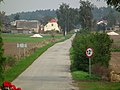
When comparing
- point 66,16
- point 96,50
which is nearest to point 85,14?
point 96,50

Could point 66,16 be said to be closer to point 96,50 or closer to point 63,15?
point 63,15

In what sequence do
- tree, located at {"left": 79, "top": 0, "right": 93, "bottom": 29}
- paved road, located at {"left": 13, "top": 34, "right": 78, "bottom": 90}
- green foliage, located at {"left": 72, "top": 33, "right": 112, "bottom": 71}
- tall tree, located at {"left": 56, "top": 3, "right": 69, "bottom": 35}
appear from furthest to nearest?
tall tree, located at {"left": 56, "top": 3, "right": 69, "bottom": 35} < tree, located at {"left": 79, "top": 0, "right": 93, "bottom": 29} < green foliage, located at {"left": 72, "top": 33, "right": 112, "bottom": 71} < paved road, located at {"left": 13, "top": 34, "right": 78, "bottom": 90}

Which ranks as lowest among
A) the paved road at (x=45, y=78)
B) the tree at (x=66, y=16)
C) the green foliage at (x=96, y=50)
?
the paved road at (x=45, y=78)

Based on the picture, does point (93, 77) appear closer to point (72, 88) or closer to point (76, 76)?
point (76, 76)

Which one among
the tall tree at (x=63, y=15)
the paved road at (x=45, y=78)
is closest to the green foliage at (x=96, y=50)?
the paved road at (x=45, y=78)

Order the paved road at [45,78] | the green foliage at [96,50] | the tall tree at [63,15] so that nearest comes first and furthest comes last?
the paved road at [45,78]
the green foliage at [96,50]
the tall tree at [63,15]

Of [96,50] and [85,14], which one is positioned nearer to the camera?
[96,50]

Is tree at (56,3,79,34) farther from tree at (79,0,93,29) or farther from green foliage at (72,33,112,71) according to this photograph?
green foliage at (72,33,112,71)

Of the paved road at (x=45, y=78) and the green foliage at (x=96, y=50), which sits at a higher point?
the green foliage at (x=96, y=50)

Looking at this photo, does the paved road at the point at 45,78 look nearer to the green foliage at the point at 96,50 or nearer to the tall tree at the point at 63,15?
the green foliage at the point at 96,50

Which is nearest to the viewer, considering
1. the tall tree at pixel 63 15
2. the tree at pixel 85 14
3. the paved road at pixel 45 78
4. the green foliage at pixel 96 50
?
the paved road at pixel 45 78

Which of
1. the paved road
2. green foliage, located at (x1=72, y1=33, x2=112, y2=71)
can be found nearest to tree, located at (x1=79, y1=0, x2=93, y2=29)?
the paved road

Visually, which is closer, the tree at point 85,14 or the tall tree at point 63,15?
the tree at point 85,14

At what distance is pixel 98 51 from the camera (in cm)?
3478
